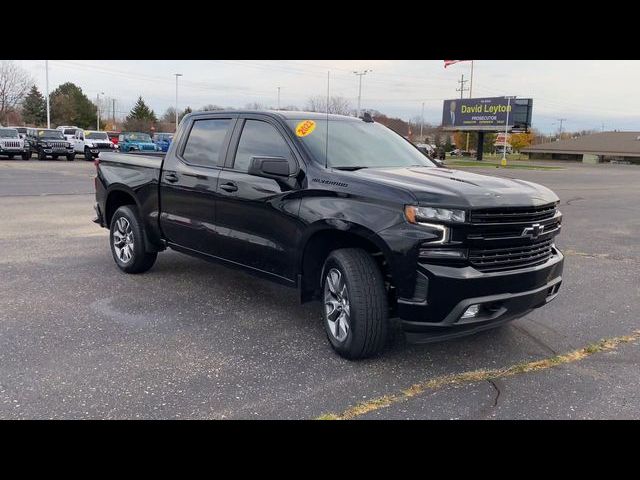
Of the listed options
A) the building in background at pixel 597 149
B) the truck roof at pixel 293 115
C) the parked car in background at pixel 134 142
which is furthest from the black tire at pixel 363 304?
the building in background at pixel 597 149

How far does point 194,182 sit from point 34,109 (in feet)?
314

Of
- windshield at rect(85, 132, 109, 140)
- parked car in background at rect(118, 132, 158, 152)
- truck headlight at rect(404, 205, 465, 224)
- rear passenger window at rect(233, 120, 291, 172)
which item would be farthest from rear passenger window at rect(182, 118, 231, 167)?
windshield at rect(85, 132, 109, 140)

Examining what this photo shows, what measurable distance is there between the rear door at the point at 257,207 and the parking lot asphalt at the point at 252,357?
62 centimetres

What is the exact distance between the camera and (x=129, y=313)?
17.2 feet

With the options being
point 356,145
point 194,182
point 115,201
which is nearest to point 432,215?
point 356,145

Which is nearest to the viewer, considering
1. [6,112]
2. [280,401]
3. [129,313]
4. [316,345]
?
[280,401]

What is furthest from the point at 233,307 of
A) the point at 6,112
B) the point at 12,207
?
the point at 6,112

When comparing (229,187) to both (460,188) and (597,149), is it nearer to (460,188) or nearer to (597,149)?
(460,188)

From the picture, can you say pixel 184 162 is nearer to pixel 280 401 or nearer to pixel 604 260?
pixel 280 401

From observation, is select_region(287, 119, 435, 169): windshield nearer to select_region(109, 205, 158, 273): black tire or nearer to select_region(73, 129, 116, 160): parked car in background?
select_region(109, 205, 158, 273): black tire

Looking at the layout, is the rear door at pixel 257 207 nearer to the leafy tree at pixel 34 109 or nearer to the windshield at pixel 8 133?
the windshield at pixel 8 133

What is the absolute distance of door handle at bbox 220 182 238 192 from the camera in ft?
16.9

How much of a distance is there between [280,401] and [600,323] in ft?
11.1
